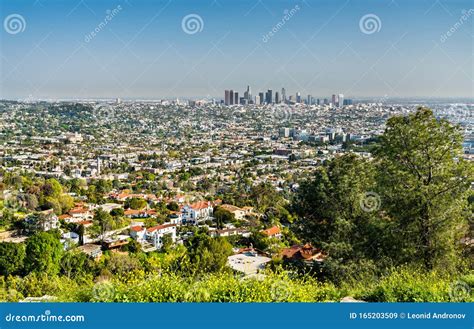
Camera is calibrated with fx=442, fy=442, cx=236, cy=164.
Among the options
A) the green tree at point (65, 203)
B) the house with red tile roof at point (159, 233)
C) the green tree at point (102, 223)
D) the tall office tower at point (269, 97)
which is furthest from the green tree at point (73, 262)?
the tall office tower at point (269, 97)

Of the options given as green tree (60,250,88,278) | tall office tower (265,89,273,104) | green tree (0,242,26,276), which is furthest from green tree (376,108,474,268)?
tall office tower (265,89,273,104)

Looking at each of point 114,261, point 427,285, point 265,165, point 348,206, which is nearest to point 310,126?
point 265,165

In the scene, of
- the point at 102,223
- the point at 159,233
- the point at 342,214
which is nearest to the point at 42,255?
the point at 159,233

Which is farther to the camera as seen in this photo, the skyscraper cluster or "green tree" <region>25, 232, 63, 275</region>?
the skyscraper cluster

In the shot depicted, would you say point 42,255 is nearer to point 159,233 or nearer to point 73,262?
point 73,262

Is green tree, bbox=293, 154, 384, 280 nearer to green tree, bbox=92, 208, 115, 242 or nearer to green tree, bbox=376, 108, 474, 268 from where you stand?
green tree, bbox=376, 108, 474, 268

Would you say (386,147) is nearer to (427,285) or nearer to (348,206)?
(348,206)

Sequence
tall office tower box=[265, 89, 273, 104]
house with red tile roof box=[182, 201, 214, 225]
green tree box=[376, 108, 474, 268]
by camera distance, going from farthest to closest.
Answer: house with red tile roof box=[182, 201, 214, 225] < tall office tower box=[265, 89, 273, 104] < green tree box=[376, 108, 474, 268]
